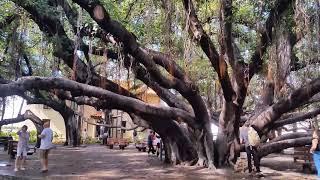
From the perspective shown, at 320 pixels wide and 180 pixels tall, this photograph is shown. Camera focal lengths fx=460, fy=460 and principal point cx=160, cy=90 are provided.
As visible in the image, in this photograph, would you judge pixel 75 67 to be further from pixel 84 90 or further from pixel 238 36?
pixel 238 36

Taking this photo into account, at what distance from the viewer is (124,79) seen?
13.8 m

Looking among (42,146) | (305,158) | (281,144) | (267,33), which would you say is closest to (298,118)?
(281,144)

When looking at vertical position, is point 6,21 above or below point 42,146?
above

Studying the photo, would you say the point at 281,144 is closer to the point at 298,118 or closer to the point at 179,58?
the point at 298,118

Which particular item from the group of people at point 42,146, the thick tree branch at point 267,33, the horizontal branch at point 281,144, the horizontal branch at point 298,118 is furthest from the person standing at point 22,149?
the horizontal branch at point 298,118

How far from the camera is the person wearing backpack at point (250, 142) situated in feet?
46.6

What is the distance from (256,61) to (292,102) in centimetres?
166

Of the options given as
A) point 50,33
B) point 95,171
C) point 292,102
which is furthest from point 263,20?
point 95,171

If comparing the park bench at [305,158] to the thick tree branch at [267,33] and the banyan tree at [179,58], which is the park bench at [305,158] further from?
the thick tree branch at [267,33]

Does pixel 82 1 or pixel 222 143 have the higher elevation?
pixel 82 1

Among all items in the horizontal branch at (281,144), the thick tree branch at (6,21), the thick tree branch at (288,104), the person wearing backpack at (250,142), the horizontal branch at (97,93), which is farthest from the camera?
the thick tree branch at (6,21)

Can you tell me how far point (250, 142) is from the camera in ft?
48.1

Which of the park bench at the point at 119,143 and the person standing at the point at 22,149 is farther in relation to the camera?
the park bench at the point at 119,143

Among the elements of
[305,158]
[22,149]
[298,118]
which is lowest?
[305,158]
